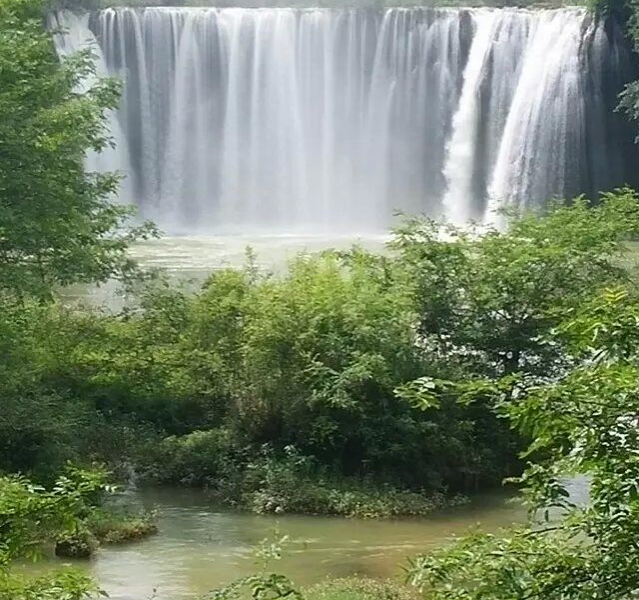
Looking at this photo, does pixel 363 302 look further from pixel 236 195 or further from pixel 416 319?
pixel 236 195

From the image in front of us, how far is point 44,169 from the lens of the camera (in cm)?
1605

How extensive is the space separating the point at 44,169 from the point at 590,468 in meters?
12.0

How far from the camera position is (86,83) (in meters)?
41.2

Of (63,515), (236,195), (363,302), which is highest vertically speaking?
(63,515)

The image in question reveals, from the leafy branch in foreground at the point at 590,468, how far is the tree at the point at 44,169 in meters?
10.9

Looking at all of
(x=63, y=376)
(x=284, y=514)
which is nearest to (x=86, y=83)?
(x=63, y=376)

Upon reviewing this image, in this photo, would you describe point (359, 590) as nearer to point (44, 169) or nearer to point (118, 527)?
point (118, 527)

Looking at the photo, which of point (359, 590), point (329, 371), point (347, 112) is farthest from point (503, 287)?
point (347, 112)

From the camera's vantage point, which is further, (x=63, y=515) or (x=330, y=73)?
(x=330, y=73)

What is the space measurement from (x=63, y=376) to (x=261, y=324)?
3028 millimetres

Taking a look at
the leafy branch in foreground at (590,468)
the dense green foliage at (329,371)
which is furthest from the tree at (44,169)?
the leafy branch in foreground at (590,468)

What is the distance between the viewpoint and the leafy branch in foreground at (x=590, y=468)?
4895mm

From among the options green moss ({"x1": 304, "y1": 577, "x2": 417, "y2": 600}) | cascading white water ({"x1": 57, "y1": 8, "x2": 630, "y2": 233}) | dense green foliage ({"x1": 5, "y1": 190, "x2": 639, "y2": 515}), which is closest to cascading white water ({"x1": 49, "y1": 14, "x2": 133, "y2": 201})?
cascading white water ({"x1": 57, "y1": 8, "x2": 630, "y2": 233})

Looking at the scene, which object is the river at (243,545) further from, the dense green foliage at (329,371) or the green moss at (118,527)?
the dense green foliage at (329,371)
